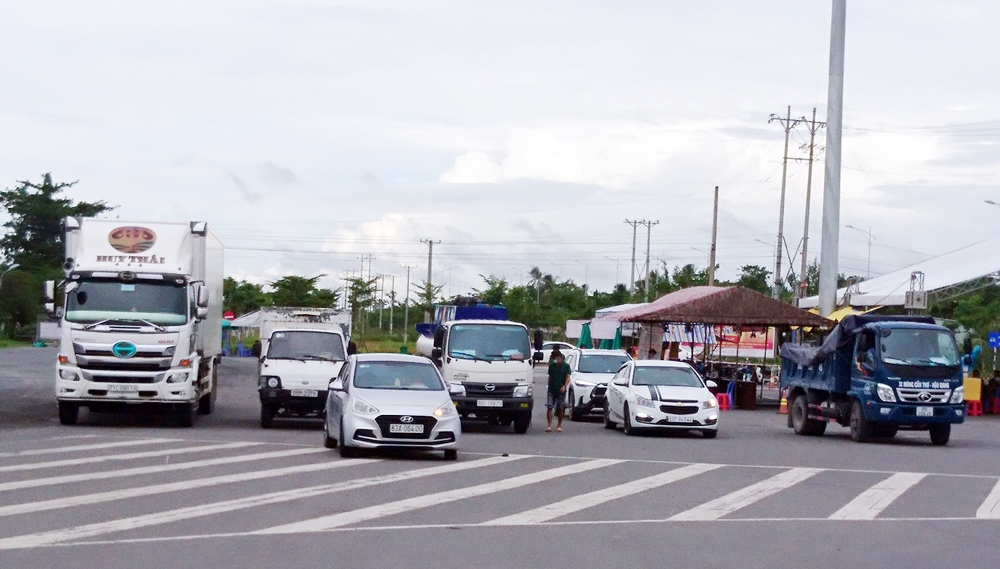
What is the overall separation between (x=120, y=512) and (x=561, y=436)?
1429 centimetres

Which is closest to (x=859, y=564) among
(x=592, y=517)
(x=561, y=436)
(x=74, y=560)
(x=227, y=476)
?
(x=592, y=517)

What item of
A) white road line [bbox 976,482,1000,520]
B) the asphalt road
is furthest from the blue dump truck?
white road line [bbox 976,482,1000,520]

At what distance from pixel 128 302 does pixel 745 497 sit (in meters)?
13.0

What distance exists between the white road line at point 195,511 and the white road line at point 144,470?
8.64ft

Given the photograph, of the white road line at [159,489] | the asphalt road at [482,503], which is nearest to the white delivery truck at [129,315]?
the asphalt road at [482,503]

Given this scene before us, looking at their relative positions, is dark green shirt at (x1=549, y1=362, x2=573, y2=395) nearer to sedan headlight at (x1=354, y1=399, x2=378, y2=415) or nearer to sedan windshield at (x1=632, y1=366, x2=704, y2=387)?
sedan windshield at (x1=632, y1=366, x2=704, y2=387)

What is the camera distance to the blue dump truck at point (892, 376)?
25781 millimetres

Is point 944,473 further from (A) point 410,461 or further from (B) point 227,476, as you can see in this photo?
(B) point 227,476

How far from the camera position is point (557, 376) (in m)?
26.6

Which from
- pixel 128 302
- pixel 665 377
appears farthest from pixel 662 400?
pixel 128 302

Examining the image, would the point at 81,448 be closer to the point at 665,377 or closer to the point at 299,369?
the point at 299,369

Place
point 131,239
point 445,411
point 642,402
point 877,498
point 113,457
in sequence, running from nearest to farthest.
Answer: point 877,498, point 113,457, point 445,411, point 131,239, point 642,402

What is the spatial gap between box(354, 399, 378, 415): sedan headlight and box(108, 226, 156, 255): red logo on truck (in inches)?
289

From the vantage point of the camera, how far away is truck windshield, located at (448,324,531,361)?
26000 millimetres
